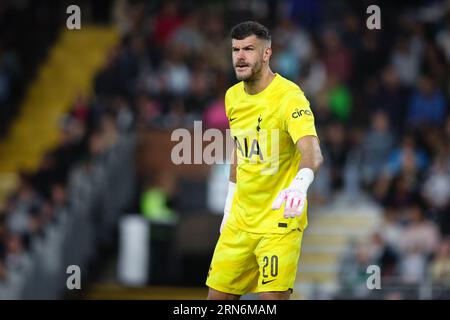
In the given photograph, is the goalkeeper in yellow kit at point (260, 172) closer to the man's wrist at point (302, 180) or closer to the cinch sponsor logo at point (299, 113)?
the cinch sponsor logo at point (299, 113)

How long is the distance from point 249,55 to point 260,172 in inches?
36.0

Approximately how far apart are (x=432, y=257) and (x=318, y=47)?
210 inches

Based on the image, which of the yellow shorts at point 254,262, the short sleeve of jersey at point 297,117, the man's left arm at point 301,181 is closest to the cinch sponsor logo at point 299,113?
the short sleeve of jersey at point 297,117

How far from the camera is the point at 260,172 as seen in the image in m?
9.71

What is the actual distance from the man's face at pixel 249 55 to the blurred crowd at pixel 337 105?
662 centimetres

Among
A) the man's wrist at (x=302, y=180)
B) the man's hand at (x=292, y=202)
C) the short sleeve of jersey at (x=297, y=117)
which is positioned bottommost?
the man's hand at (x=292, y=202)

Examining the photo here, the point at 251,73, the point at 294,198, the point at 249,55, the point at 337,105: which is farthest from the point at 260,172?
the point at 337,105

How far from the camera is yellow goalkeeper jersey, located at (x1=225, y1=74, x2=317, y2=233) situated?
31.4 feet

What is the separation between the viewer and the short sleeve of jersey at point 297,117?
9242 millimetres

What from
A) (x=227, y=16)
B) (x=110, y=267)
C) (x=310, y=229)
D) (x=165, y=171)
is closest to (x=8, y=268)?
(x=110, y=267)

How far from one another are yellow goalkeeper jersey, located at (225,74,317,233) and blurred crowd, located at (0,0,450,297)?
243 inches

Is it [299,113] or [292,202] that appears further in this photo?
[299,113]

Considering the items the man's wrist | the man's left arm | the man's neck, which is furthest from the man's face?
the man's wrist

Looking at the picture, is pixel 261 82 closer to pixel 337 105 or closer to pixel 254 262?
pixel 254 262
